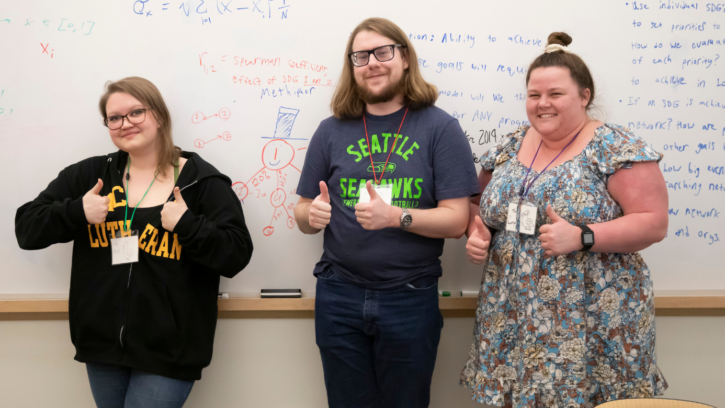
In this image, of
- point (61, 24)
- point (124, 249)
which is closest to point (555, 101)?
point (124, 249)

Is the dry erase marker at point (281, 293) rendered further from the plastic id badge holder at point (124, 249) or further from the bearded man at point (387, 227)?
the plastic id badge holder at point (124, 249)

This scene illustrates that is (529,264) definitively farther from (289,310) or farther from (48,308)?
(48,308)

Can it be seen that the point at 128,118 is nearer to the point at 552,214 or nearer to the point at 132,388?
the point at 132,388

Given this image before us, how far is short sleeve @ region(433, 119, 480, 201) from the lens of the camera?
1556mm

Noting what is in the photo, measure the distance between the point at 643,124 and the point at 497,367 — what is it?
129 cm

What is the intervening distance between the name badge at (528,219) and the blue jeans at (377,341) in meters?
0.40

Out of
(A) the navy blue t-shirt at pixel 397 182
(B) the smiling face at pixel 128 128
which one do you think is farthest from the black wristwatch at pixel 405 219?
(B) the smiling face at pixel 128 128

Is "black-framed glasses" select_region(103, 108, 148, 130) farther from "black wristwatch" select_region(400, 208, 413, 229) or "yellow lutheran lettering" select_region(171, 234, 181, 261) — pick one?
"black wristwatch" select_region(400, 208, 413, 229)

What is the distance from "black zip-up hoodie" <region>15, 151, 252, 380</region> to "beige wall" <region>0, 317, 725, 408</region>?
1.07ft

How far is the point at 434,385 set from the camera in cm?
203

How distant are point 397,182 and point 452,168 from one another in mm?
201

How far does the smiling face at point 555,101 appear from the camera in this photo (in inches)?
55.7

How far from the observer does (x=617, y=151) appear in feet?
4.48

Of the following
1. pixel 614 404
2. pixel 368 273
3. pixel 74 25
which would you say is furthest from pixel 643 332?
pixel 74 25
